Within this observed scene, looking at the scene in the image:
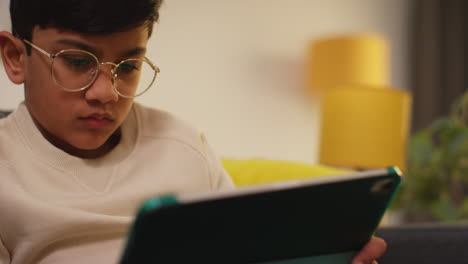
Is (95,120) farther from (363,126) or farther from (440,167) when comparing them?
(440,167)

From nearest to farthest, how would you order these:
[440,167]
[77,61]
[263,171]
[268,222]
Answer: [268,222] < [77,61] < [263,171] < [440,167]

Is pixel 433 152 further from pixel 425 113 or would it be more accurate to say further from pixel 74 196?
pixel 74 196

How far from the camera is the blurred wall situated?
40.6 inches

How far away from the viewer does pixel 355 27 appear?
2.98 m

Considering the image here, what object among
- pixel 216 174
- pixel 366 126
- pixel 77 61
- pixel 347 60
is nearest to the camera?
pixel 77 61

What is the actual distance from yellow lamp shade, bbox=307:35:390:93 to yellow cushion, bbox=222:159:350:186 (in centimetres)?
128

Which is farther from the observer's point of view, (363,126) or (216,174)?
(363,126)

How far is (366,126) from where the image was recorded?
2.13m

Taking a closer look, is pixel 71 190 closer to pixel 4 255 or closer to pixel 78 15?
pixel 4 255

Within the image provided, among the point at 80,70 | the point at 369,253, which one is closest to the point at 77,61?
the point at 80,70

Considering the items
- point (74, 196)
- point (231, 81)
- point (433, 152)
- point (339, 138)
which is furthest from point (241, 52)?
point (74, 196)

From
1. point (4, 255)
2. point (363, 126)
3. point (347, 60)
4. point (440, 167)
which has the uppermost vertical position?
point (4, 255)

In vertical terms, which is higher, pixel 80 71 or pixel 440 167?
pixel 80 71

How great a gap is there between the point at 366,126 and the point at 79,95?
1.64m
